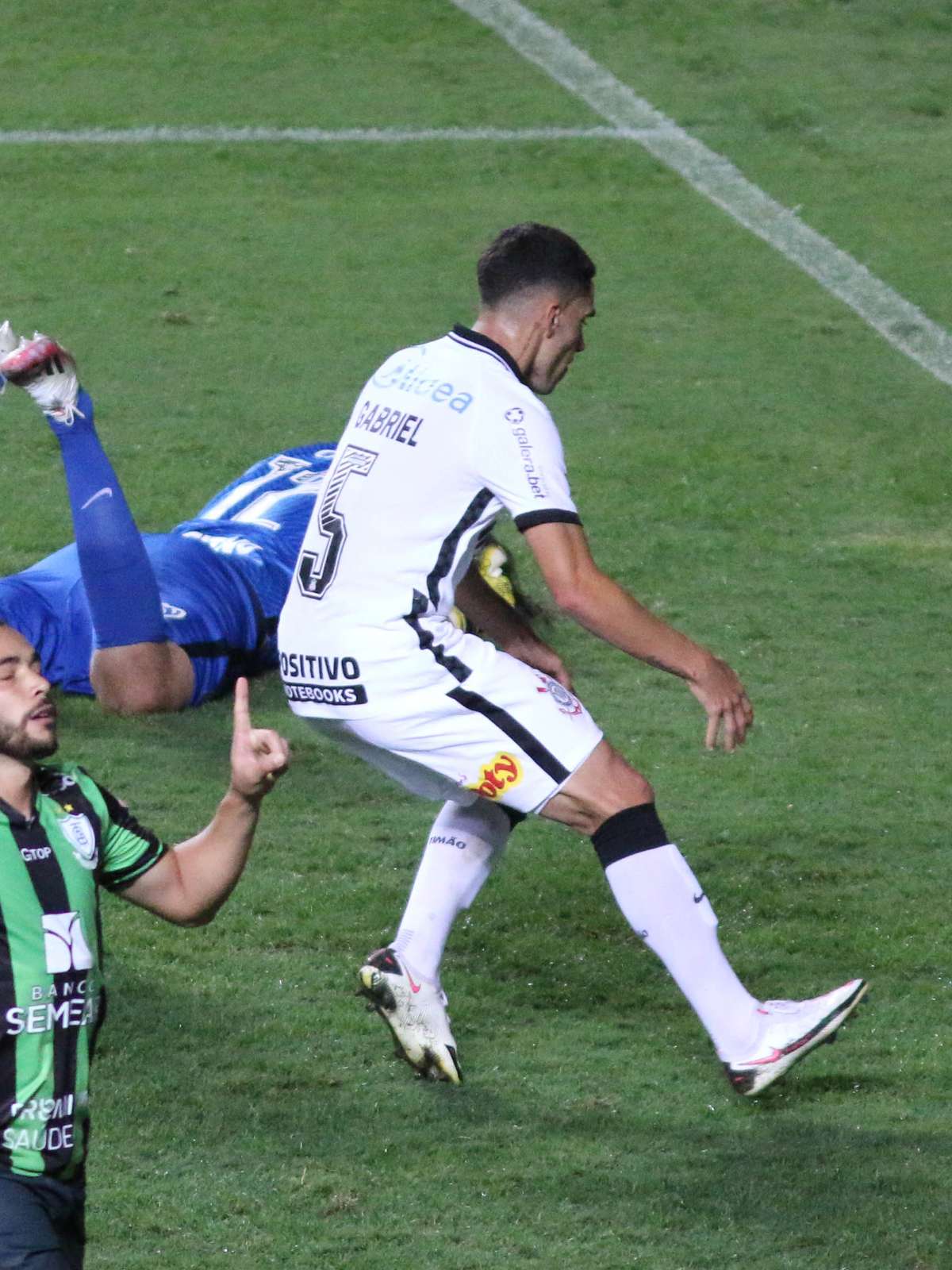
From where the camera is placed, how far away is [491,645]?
412 centimetres

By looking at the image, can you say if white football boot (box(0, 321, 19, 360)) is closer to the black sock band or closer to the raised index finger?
the black sock band

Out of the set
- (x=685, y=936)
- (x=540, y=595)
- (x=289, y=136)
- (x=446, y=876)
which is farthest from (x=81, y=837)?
(x=289, y=136)

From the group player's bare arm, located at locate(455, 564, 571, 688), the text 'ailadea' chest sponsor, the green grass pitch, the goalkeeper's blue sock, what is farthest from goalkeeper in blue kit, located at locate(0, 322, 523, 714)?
the text 'ailadea' chest sponsor

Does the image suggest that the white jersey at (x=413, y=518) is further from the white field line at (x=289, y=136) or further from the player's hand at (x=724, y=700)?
the white field line at (x=289, y=136)

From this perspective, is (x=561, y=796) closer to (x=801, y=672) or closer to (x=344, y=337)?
(x=801, y=672)

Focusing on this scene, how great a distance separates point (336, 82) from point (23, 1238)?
1349cm

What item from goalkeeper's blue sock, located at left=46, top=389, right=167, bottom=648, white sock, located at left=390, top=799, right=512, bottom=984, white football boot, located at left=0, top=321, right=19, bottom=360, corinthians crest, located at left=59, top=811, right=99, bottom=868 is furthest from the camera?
white football boot, located at left=0, top=321, right=19, bottom=360

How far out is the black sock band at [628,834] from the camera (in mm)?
4008

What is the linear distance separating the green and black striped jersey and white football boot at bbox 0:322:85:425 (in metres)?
3.80

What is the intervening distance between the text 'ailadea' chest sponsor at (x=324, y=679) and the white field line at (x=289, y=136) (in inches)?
415

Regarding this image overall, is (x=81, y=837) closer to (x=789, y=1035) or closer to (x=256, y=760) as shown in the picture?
(x=256, y=760)

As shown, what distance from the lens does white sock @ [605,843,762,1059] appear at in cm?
401

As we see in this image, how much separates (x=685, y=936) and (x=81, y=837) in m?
1.59

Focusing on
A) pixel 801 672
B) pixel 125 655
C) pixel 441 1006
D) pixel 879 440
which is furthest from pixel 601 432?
pixel 441 1006
